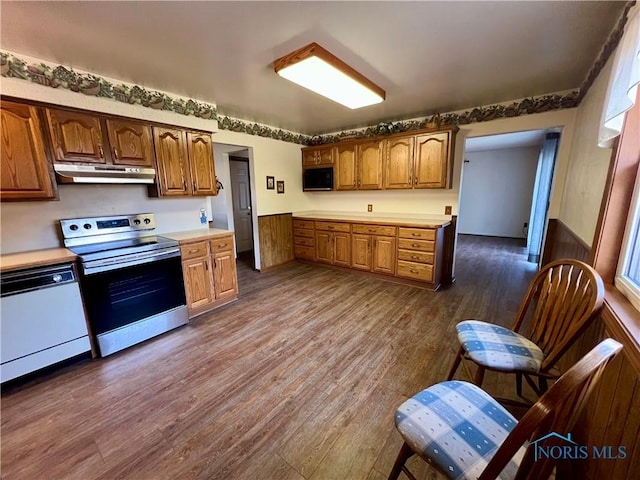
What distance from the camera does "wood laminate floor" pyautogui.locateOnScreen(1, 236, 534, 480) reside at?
135 centimetres

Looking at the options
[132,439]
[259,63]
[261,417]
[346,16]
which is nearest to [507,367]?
[261,417]

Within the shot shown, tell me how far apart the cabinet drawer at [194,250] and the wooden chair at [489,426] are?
2.47 meters

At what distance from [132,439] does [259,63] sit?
9.21 ft

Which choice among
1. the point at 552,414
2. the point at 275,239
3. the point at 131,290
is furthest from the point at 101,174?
the point at 552,414

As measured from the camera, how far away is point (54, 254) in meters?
2.08

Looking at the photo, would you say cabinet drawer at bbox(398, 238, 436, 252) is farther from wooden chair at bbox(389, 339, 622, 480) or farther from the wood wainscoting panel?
wooden chair at bbox(389, 339, 622, 480)

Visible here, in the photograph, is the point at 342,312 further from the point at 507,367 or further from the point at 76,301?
the point at 76,301

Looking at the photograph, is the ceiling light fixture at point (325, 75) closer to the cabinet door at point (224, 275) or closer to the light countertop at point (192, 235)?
the light countertop at point (192, 235)

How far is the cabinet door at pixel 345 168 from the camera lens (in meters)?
4.25

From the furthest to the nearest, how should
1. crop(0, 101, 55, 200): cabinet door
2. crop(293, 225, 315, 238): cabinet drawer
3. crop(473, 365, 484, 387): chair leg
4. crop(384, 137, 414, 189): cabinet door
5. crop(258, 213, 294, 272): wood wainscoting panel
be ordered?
crop(293, 225, 315, 238): cabinet drawer, crop(258, 213, 294, 272): wood wainscoting panel, crop(384, 137, 414, 189): cabinet door, crop(0, 101, 55, 200): cabinet door, crop(473, 365, 484, 387): chair leg

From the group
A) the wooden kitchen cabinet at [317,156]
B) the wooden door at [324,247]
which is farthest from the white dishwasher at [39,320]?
the wooden kitchen cabinet at [317,156]

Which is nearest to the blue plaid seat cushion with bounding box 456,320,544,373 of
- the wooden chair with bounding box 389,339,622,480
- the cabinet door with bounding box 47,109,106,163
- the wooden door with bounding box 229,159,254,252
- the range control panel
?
the wooden chair with bounding box 389,339,622,480

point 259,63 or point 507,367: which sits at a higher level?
point 259,63

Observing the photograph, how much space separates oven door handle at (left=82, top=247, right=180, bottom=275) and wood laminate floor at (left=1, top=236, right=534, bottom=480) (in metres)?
0.77
